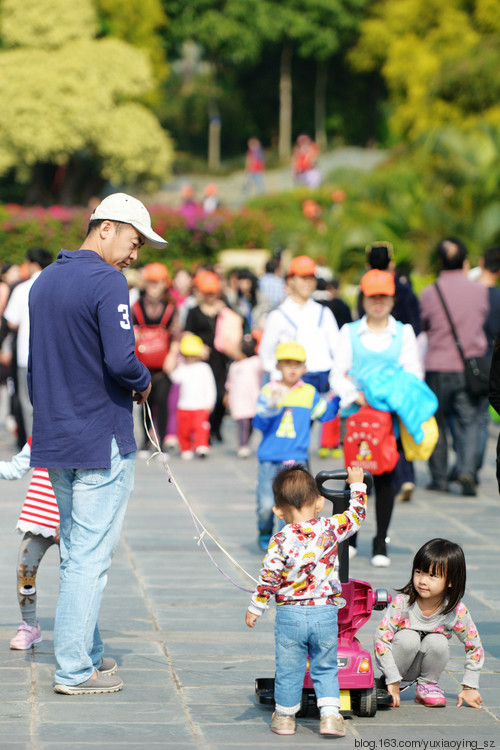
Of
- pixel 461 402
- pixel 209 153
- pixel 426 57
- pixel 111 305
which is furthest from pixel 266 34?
pixel 111 305

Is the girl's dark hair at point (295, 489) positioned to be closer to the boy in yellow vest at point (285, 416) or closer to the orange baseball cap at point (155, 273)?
the boy in yellow vest at point (285, 416)

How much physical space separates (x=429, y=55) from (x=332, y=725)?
40878 millimetres

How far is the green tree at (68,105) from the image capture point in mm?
41375

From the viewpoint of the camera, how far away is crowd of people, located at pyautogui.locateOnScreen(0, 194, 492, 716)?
4.76m

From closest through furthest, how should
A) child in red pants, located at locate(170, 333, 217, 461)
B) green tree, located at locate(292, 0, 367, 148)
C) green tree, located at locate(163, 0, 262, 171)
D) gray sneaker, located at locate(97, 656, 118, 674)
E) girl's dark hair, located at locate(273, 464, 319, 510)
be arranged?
1. girl's dark hair, located at locate(273, 464, 319, 510)
2. gray sneaker, located at locate(97, 656, 118, 674)
3. child in red pants, located at locate(170, 333, 217, 461)
4. green tree, located at locate(163, 0, 262, 171)
5. green tree, located at locate(292, 0, 367, 148)

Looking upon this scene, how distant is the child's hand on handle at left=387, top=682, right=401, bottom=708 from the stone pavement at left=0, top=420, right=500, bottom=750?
3cm

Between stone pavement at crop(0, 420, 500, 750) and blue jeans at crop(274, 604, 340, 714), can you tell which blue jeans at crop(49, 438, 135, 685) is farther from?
blue jeans at crop(274, 604, 340, 714)

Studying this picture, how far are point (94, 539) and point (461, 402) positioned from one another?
568 cm

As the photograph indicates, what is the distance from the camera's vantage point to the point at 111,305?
15.5 ft

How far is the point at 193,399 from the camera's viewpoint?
40.1ft

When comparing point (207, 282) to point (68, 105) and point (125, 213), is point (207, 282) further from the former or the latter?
point (68, 105)

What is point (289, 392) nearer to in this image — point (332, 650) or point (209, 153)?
point (332, 650)

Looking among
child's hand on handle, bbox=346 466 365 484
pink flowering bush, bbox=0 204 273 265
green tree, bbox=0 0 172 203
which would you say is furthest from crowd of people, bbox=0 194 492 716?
green tree, bbox=0 0 172 203

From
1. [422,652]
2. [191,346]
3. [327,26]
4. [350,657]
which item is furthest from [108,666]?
[327,26]
